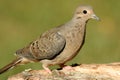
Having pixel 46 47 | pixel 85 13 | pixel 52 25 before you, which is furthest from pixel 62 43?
pixel 52 25

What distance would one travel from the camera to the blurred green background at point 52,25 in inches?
496

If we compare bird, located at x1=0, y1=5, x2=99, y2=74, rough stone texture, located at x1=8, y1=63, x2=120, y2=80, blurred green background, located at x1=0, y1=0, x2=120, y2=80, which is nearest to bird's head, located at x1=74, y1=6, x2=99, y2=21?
bird, located at x1=0, y1=5, x2=99, y2=74

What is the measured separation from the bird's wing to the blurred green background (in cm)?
184

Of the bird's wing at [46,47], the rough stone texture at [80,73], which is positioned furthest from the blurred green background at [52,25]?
the rough stone texture at [80,73]

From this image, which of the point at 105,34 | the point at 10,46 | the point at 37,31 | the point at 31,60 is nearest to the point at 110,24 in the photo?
the point at 105,34

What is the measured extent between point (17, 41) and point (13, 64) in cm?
363

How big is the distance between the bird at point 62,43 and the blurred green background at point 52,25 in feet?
6.27

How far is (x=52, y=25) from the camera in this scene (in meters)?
14.1

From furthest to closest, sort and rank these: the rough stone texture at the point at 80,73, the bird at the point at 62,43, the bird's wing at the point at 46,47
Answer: the bird's wing at the point at 46,47, the bird at the point at 62,43, the rough stone texture at the point at 80,73

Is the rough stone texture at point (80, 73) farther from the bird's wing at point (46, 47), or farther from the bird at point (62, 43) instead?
the bird's wing at point (46, 47)

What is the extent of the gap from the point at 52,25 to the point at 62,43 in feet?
15.9

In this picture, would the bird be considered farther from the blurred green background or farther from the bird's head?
the blurred green background

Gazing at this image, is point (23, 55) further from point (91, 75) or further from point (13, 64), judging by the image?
point (91, 75)

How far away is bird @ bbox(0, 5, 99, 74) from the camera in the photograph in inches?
361
